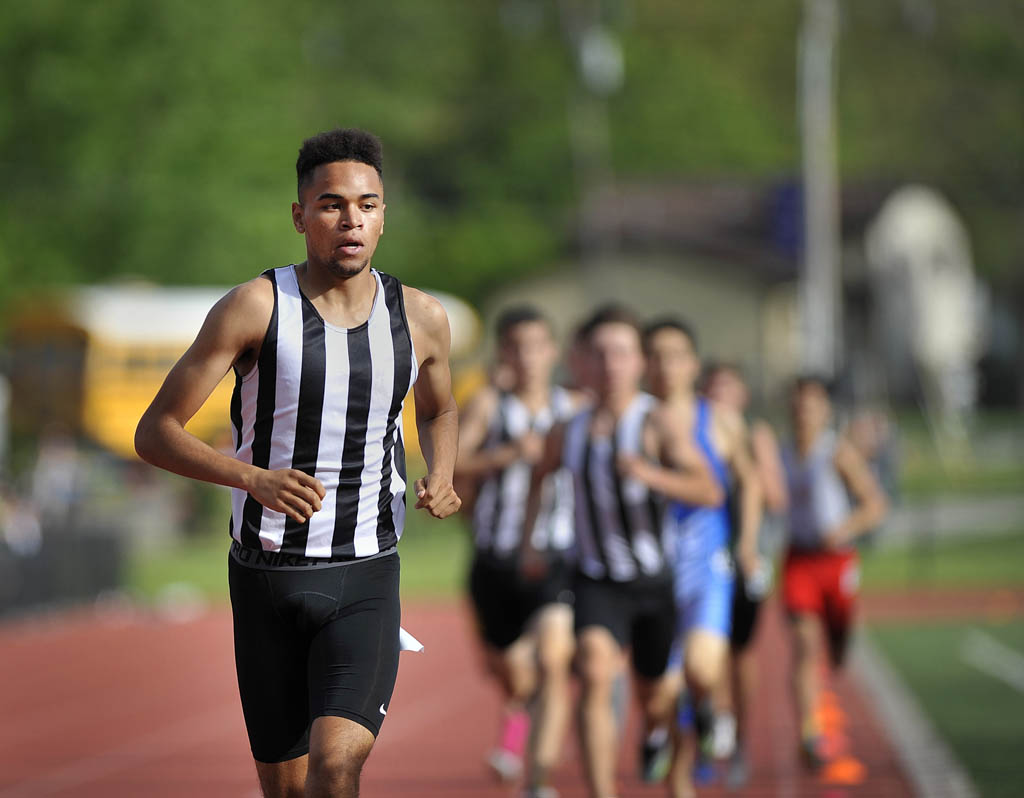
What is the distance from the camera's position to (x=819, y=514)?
39.5 feet

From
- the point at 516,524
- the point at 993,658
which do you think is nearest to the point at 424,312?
the point at 516,524

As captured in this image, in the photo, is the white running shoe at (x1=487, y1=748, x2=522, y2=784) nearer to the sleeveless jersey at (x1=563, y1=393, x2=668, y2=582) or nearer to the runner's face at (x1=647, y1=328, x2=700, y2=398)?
the runner's face at (x1=647, y1=328, x2=700, y2=398)

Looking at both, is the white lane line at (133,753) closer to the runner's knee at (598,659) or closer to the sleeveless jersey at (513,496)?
the sleeveless jersey at (513,496)

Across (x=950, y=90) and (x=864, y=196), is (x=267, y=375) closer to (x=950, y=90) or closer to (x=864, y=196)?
(x=950, y=90)

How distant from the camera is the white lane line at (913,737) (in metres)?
10.2

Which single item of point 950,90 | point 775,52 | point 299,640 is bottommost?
point 299,640

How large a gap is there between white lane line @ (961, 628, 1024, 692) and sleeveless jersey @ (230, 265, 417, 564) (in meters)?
10.9

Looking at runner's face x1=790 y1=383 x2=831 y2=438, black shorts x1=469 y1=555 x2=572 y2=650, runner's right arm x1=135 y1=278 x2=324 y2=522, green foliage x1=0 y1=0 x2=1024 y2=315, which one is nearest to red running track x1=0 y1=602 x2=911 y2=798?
black shorts x1=469 y1=555 x2=572 y2=650

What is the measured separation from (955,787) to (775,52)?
6742 centimetres

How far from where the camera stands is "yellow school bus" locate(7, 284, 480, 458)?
42688 mm

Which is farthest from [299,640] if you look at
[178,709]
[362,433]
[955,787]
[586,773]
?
[178,709]

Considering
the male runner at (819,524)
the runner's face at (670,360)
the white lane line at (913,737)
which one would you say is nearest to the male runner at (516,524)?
the runner's face at (670,360)

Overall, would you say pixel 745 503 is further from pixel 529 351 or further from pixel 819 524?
pixel 819 524

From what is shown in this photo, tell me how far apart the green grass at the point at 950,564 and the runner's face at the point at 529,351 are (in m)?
18.1
